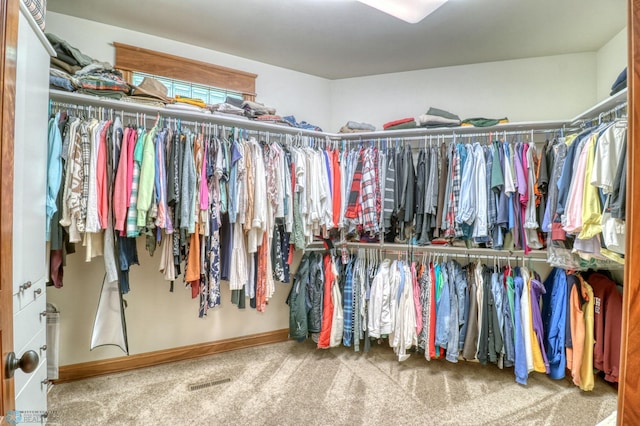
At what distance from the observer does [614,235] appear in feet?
4.97

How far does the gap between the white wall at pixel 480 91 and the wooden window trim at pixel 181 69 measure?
37.7 inches

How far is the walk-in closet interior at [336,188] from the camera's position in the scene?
1843 millimetres

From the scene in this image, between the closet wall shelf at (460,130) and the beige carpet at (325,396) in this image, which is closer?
the beige carpet at (325,396)

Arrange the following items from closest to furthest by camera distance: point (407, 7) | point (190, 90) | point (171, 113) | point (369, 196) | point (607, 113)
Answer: point (407, 7), point (607, 113), point (171, 113), point (369, 196), point (190, 90)

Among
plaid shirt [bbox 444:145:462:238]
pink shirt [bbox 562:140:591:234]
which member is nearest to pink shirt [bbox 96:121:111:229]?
plaid shirt [bbox 444:145:462:238]

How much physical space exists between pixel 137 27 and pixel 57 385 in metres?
2.61

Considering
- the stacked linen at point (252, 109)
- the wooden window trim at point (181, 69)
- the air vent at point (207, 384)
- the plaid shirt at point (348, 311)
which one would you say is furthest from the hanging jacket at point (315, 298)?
the wooden window trim at point (181, 69)

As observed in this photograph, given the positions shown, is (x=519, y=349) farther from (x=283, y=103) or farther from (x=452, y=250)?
(x=283, y=103)

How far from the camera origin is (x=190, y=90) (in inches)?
103

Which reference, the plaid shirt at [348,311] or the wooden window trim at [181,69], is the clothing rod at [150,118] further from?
the plaid shirt at [348,311]

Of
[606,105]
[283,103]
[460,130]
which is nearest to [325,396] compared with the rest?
[460,130]

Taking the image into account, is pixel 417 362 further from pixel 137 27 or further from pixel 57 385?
pixel 137 27

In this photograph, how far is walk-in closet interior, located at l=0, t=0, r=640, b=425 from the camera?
1843mm

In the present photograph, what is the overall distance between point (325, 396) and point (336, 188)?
1523mm
